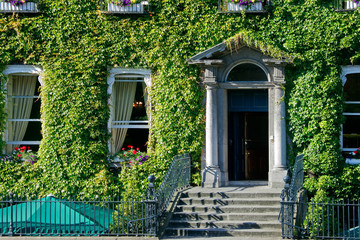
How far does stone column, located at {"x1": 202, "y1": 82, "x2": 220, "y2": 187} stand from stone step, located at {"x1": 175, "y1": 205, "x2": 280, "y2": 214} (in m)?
1.30

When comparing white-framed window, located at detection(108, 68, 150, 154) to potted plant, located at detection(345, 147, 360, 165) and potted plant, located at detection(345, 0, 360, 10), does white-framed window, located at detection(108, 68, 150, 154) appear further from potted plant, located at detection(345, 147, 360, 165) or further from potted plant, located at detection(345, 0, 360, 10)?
potted plant, located at detection(345, 0, 360, 10)

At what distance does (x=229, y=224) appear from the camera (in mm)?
11945

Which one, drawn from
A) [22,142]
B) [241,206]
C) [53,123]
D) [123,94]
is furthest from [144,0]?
[241,206]

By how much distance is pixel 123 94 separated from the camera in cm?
1527

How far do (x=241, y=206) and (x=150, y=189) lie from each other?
7.54 ft

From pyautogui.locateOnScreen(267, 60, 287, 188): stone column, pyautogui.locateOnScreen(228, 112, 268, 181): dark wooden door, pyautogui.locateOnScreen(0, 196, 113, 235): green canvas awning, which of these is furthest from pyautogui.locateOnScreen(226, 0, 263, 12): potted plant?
pyautogui.locateOnScreen(0, 196, 113, 235): green canvas awning

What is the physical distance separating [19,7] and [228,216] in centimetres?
804

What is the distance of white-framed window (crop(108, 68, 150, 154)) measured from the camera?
15.0m

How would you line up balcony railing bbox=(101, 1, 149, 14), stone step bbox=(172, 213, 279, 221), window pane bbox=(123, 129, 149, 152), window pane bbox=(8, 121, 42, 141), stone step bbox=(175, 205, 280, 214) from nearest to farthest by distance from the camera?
stone step bbox=(172, 213, 279, 221)
stone step bbox=(175, 205, 280, 214)
balcony railing bbox=(101, 1, 149, 14)
window pane bbox=(123, 129, 149, 152)
window pane bbox=(8, 121, 42, 141)

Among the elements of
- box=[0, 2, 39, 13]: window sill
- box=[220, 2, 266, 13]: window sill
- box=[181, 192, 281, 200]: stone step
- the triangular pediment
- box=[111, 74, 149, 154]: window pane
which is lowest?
box=[181, 192, 281, 200]: stone step

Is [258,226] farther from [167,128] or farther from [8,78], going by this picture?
[8,78]

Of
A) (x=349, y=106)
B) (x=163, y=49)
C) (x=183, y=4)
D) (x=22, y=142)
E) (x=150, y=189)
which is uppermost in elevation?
(x=183, y=4)

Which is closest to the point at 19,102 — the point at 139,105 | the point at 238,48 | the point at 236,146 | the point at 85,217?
the point at 139,105

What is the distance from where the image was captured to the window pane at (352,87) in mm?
14594
